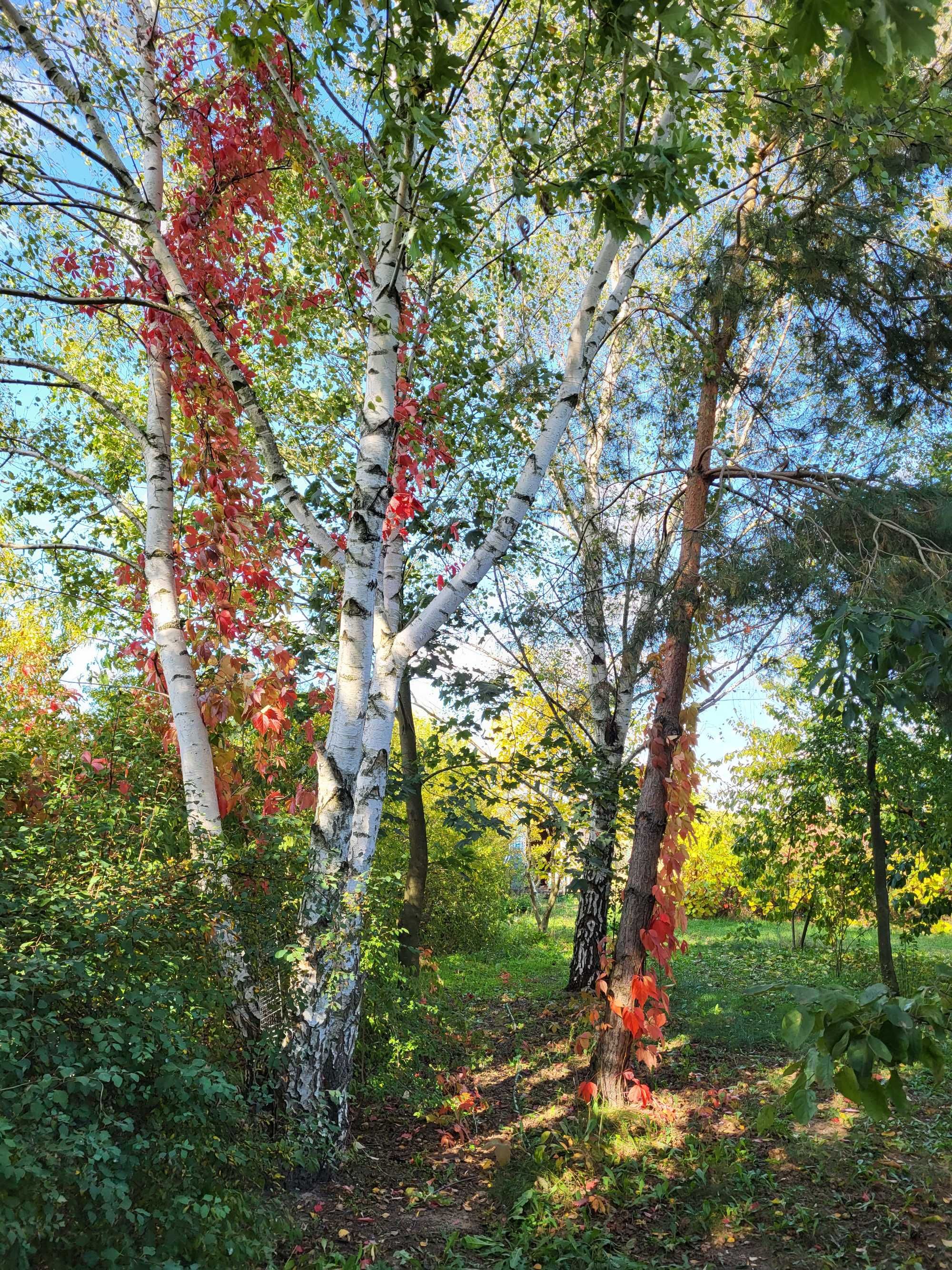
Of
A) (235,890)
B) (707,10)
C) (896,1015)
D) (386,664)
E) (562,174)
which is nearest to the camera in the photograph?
(896,1015)

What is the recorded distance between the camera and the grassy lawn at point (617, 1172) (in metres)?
3.41

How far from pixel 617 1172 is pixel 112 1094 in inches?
108

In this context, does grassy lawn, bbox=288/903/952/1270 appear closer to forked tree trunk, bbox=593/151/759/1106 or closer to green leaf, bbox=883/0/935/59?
forked tree trunk, bbox=593/151/759/1106

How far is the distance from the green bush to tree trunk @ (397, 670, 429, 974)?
447cm

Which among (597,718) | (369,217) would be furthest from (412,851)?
(369,217)

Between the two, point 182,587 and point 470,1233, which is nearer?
point 470,1233

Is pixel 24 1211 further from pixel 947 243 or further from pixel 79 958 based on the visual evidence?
pixel 947 243

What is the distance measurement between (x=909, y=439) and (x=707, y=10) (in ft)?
14.4

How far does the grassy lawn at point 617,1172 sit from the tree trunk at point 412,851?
1267 mm

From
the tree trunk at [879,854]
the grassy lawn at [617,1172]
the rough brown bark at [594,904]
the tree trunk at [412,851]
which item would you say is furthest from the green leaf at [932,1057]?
the tree trunk at [879,854]

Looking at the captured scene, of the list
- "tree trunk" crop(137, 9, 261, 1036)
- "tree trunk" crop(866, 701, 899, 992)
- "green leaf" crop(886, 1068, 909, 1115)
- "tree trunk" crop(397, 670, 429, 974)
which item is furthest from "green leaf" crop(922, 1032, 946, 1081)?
"tree trunk" crop(866, 701, 899, 992)

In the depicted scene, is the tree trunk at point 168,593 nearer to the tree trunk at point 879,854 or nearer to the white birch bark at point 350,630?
the white birch bark at point 350,630

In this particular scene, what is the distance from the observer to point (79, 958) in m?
2.46

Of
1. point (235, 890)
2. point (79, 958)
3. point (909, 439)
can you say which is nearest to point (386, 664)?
point (235, 890)
